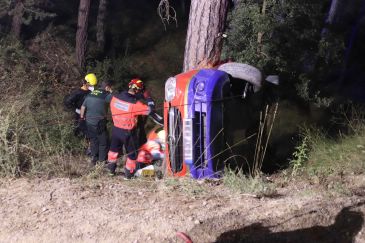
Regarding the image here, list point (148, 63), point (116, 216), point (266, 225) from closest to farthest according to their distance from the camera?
1. point (266, 225)
2. point (116, 216)
3. point (148, 63)

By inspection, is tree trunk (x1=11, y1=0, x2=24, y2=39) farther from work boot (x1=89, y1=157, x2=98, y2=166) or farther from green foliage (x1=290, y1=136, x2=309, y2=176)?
green foliage (x1=290, y1=136, x2=309, y2=176)

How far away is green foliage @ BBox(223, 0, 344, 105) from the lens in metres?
7.88

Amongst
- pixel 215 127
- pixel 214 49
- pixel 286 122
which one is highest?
pixel 214 49

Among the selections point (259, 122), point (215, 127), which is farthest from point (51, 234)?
point (259, 122)

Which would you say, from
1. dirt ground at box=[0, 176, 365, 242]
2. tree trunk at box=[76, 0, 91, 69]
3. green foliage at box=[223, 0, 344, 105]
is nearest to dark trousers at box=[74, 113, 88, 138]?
green foliage at box=[223, 0, 344, 105]

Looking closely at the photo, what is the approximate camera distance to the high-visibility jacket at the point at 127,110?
7227 mm

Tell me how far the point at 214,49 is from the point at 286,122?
2.86 m

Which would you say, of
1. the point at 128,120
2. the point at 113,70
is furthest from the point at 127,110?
the point at 113,70

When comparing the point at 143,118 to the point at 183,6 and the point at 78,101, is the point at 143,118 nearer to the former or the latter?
the point at 78,101

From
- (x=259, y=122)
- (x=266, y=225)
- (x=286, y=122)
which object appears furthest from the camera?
(x=286, y=122)

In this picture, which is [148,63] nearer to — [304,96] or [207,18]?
[304,96]

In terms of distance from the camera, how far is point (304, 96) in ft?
29.6

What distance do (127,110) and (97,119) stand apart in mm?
1092

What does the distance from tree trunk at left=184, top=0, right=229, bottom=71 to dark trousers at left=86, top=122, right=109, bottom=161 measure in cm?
230
